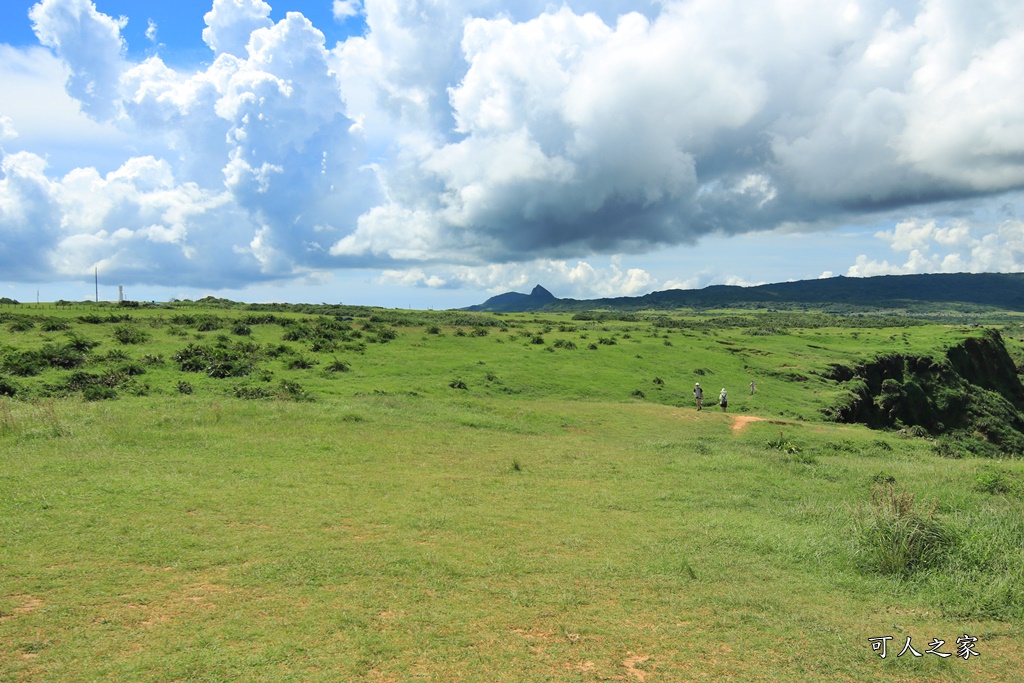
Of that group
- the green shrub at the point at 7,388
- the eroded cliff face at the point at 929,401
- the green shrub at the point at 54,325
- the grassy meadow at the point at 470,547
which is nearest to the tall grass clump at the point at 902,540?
the grassy meadow at the point at 470,547

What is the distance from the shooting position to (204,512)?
47.7ft

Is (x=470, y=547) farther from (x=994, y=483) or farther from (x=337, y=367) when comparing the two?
(x=337, y=367)

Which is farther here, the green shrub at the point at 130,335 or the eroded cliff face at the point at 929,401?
the eroded cliff face at the point at 929,401

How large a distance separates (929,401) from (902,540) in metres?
61.0

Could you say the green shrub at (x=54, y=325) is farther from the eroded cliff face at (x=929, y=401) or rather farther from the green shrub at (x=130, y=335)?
the eroded cliff face at (x=929, y=401)

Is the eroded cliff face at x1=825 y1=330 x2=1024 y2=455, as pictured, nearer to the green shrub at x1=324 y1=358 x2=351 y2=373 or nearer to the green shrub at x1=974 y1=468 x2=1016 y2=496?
the green shrub at x1=974 y1=468 x2=1016 y2=496

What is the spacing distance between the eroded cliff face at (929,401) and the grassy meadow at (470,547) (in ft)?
84.0

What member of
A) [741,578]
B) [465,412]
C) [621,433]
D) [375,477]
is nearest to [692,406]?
[621,433]

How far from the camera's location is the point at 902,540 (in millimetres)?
12219

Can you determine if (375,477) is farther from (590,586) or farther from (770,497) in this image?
(770,497)

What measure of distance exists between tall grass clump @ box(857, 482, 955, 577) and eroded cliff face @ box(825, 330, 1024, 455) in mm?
36136

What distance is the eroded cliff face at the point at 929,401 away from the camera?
180 ft

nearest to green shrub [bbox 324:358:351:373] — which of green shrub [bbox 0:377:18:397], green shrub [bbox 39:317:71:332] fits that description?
green shrub [bbox 0:377:18:397]

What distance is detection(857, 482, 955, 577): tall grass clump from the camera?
12156 mm
